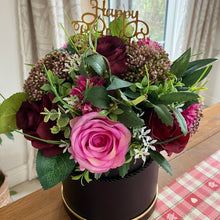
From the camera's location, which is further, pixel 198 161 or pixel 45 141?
pixel 198 161

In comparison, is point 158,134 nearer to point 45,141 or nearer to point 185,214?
point 45,141

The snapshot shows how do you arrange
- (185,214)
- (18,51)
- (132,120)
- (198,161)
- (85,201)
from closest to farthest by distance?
(132,120) < (85,201) < (185,214) < (198,161) < (18,51)

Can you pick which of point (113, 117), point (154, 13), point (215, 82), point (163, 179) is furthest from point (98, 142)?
point (215, 82)

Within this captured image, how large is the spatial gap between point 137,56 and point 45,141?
21 centimetres

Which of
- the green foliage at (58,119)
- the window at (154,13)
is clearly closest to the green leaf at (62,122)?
the green foliage at (58,119)

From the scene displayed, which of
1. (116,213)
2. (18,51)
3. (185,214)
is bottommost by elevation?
(185,214)

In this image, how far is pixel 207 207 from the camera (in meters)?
0.62

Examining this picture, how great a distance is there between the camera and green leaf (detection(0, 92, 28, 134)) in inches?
16.6

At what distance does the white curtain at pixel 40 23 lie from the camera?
3.98 feet

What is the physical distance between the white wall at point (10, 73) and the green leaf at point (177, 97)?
1234 millimetres

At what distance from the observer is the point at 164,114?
330 mm

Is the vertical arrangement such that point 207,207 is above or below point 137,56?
below

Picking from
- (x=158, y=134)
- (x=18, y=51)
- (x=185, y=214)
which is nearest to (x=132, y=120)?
(x=158, y=134)

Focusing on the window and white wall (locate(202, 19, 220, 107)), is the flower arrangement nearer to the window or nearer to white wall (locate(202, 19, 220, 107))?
the window
